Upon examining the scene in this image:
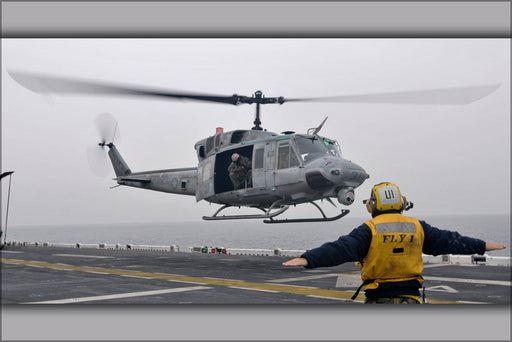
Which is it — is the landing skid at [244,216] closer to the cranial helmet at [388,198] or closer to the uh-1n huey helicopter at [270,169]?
the uh-1n huey helicopter at [270,169]

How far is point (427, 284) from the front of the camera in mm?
8914

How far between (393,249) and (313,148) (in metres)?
8.39

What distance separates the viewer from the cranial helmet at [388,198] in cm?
396

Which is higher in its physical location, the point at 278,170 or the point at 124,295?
the point at 278,170

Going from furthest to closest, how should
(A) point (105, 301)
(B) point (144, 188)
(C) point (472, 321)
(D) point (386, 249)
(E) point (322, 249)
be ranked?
1. (B) point (144, 188)
2. (A) point (105, 301)
3. (C) point (472, 321)
4. (D) point (386, 249)
5. (E) point (322, 249)

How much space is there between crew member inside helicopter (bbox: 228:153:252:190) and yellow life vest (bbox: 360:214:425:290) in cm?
921

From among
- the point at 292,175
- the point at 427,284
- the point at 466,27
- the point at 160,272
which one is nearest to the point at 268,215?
the point at 292,175

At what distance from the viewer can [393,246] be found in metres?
3.85

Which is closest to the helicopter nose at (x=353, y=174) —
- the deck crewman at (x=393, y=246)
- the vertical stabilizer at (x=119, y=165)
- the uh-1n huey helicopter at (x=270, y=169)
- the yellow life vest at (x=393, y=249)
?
the uh-1n huey helicopter at (x=270, y=169)

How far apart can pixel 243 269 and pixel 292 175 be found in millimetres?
2857

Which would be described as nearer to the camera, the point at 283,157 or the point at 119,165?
the point at 283,157

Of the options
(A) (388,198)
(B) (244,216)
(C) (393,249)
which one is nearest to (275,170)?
(B) (244,216)

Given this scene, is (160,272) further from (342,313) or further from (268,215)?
(342,313)

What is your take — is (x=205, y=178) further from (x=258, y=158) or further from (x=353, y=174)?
(x=353, y=174)
